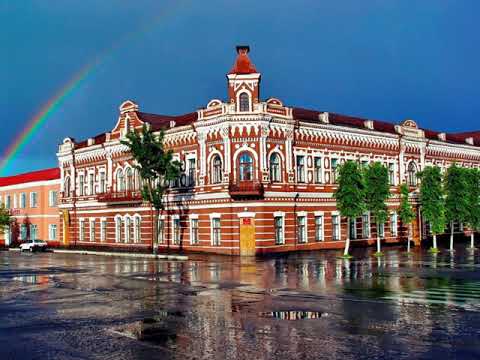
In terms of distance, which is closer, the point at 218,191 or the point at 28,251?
the point at 218,191

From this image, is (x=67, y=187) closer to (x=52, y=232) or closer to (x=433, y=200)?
(x=52, y=232)

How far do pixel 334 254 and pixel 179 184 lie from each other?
14.3 meters

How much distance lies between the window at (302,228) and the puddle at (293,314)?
3018cm

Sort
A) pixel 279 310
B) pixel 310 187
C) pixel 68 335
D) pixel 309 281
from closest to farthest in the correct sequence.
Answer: pixel 68 335, pixel 279 310, pixel 309 281, pixel 310 187

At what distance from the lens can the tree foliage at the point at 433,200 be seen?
45812 millimetres

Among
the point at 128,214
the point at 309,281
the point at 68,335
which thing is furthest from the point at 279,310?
the point at 128,214

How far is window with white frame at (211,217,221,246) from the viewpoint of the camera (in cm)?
4453

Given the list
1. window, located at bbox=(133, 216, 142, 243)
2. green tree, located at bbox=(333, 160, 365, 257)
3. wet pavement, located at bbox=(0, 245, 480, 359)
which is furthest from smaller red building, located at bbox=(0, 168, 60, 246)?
wet pavement, located at bbox=(0, 245, 480, 359)

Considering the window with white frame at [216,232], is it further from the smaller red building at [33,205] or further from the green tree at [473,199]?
the smaller red building at [33,205]

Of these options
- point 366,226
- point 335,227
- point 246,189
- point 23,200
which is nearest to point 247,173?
point 246,189

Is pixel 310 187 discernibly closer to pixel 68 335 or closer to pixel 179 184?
pixel 179 184

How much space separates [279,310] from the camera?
16.1 m

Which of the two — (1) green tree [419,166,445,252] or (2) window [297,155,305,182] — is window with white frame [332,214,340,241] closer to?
(2) window [297,155,305,182]

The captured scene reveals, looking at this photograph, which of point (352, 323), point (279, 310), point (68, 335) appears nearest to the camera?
point (68, 335)
